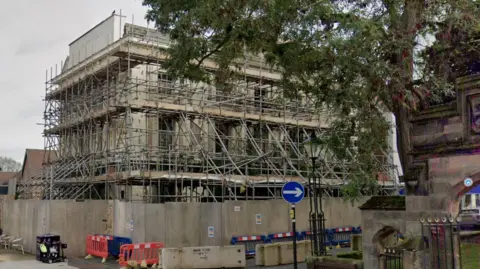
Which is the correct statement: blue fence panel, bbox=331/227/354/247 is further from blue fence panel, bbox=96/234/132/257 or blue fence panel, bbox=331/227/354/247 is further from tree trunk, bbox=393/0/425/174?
Result: tree trunk, bbox=393/0/425/174

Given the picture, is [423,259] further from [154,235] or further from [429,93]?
[154,235]

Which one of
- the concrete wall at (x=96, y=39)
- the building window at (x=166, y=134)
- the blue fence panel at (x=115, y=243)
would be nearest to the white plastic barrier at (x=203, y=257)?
Result: the blue fence panel at (x=115, y=243)

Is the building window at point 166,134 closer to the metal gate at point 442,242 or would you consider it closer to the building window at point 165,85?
the building window at point 165,85

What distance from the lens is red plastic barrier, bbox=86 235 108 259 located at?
1921 cm

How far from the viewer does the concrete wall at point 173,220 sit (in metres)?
18.5

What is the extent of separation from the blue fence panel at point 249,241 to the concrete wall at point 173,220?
0.20 metres

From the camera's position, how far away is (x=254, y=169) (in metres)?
24.9

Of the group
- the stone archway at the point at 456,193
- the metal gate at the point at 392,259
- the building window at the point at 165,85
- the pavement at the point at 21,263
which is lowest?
the pavement at the point at 21,263

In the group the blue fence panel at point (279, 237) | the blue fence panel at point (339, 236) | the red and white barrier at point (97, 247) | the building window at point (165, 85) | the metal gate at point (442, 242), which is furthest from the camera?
the building window at point (165, 85)

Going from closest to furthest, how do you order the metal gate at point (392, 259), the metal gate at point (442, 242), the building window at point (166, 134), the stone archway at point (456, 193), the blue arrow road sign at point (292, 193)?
the metal gate at point (442, 242) → the stone archway at point (456, 193) → the metal gate at point (392, 259) → the blue arrow road sign at point (292, 193) → the building window at point (166, 134)

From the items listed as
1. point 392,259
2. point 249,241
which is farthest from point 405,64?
point 249,241

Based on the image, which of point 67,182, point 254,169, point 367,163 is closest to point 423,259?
point 367,163

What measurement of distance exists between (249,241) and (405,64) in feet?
34.5

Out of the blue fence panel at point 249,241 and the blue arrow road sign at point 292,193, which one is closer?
the blue arrow road sign at point 292,193
